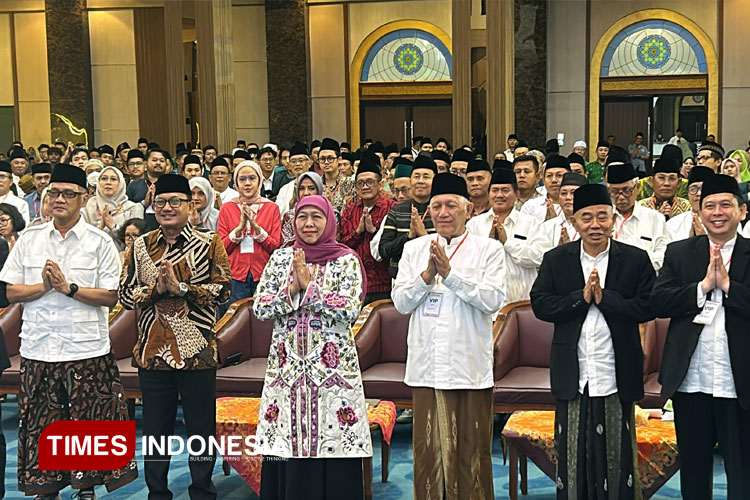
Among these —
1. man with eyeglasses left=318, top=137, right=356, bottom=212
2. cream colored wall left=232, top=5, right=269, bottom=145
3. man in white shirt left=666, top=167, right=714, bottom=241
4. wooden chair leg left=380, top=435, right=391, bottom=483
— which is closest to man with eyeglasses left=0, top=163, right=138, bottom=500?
wooden chair leg left=380, top=435, right=391, bottom=483

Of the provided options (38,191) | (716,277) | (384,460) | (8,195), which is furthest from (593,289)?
(38,191)

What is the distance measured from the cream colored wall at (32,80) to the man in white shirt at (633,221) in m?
16.2

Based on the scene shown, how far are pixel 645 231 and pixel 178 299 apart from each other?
299cm

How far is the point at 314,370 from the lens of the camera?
431 cm

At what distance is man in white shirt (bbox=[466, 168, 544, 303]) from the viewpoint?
6188mm

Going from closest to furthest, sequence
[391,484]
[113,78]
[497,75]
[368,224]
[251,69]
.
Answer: [391,484] → [368,224] → [497,75] → [251,69] → [113,78]

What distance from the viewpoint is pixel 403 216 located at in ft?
21.4

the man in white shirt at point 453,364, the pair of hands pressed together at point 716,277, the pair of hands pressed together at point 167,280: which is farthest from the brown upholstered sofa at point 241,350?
the pair of hands pressed together at point 716,277

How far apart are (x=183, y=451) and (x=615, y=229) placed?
2.99 meters

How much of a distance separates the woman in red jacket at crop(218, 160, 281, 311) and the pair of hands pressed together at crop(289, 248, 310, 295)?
8.49ft

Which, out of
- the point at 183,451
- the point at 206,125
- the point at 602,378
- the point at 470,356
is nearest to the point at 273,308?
the point at 470,356

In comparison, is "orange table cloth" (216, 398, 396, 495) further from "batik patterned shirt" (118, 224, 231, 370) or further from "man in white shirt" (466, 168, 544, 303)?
"man in white shirt" (466, 168, 544, 303)

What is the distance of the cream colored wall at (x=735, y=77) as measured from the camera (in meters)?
16.9

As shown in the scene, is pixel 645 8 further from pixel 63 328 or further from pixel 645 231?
pixel 63 328
